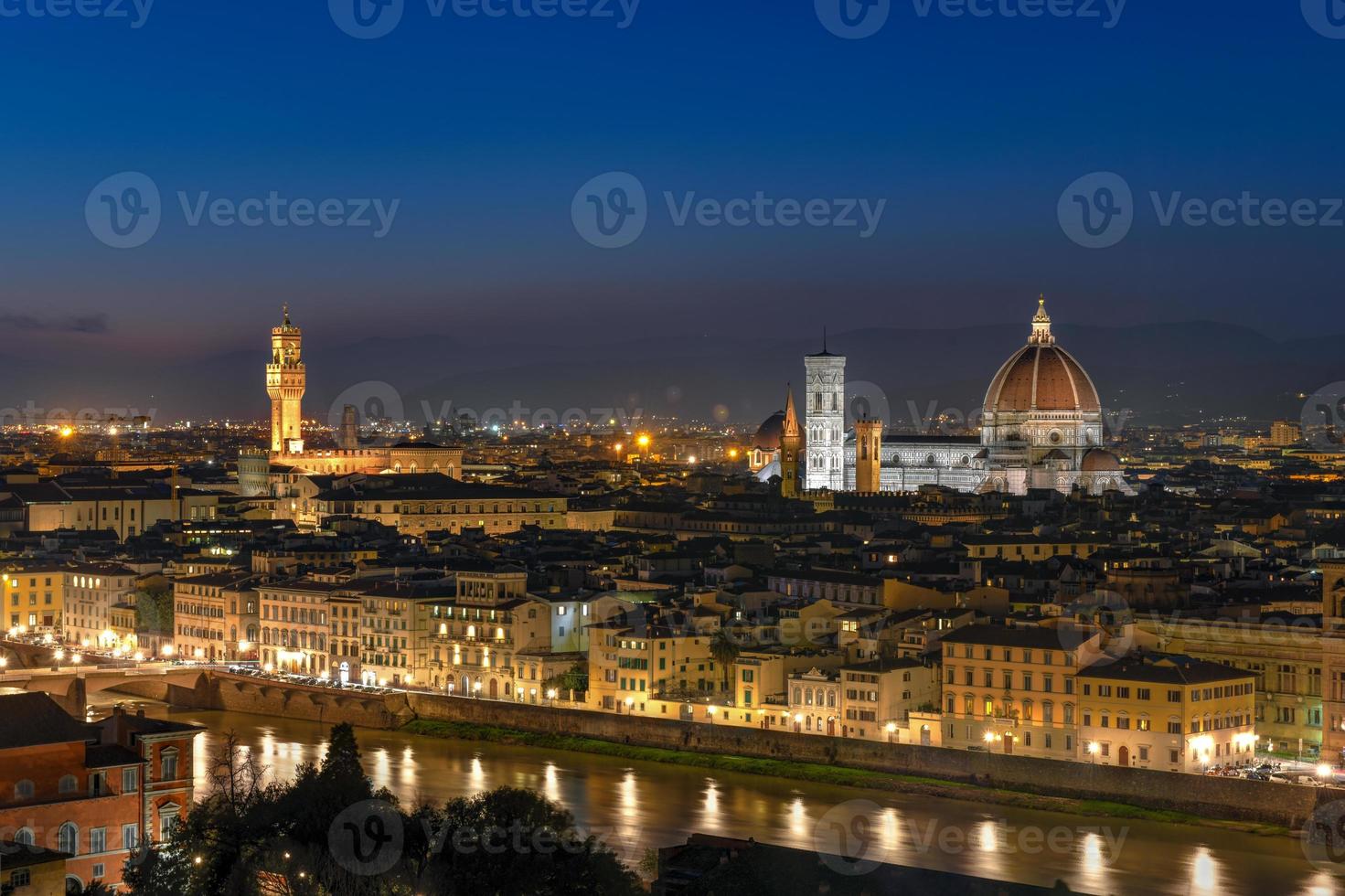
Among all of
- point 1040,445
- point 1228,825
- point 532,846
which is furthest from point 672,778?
point 1040,445

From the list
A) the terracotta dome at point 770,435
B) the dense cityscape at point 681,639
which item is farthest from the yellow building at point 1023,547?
the terracotta dome at point 770,435

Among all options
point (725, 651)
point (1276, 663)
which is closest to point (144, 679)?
point (725, 651)

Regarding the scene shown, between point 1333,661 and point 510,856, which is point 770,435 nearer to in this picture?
point 1333,661

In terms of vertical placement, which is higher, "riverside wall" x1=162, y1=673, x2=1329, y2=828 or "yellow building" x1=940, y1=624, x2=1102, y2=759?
"yellow building" x1=940, y1=624, x2=1102, y2=759

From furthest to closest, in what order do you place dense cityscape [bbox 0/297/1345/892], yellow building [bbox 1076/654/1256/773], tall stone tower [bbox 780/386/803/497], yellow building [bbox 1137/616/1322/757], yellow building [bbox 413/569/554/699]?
1. tall stone tower [bbox 780/386/803/497]
2. yellow building [bbox 413/569/554/699]
3. yellow building [bbox 1137/616/1322/757]
4. yellow building [bbox 1076/654/1256/773]
5. dense cityscape [bbox 0/297/1345/892]

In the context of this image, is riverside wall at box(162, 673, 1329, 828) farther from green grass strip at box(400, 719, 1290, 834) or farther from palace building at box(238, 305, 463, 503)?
palace building at box(238, 305, 463, 503)

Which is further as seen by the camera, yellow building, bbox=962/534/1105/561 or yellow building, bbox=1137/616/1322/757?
yellow building, bbox=962/534/1105/561

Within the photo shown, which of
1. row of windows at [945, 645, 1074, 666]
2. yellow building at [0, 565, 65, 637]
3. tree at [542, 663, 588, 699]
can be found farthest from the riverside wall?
yellow building at [0, 565, 65, 637]
